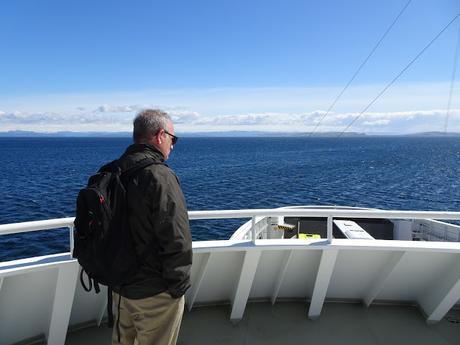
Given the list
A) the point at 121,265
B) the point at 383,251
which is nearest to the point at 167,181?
the point at 121,265

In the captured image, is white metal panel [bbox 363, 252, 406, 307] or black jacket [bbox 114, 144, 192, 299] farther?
white metal panel [bbox 363, 252, 406, 307]

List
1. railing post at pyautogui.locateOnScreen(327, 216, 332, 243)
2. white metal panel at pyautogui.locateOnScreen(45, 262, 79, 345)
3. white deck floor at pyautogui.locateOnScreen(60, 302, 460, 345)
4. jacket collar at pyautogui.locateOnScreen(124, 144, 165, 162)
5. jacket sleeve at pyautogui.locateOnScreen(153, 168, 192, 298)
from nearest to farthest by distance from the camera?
jacket sleeve at pyautogui.locateOnScreen(153, 168, 192, 298)
jacket collar at pyautogui.locateOnScreen(124, 144, 165, 162)
white metal panel at pyautogui.locateOnScreen(45, 262, 79, 345)
railing post at pyautogui.locateOnScreen(327, 216, 332, 243)
white deck floor at pyautogui.locateOnScreen(60, 302, 460, 345)

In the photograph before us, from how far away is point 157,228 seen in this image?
2.10 meters

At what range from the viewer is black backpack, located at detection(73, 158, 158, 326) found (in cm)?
210

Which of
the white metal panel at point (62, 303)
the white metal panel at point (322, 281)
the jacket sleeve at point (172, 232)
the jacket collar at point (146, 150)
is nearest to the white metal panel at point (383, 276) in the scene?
the white metal panel at point (322, 281)

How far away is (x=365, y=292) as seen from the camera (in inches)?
181

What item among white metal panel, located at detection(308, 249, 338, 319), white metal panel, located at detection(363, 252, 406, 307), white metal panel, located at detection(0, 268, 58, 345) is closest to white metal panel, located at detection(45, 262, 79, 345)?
white metal panel, located at detection(0, 268, 58, 345)

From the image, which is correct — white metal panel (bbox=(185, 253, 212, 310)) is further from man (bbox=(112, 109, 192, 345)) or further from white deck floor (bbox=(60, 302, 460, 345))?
man (bbox=(112, 109, 192, 345))

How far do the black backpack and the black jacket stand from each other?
36mm

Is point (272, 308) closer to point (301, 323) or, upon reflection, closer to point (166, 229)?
point (301, 323)

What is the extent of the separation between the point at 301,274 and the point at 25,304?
2807 millimetres

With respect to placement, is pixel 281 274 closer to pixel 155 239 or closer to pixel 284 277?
pixel 284 277

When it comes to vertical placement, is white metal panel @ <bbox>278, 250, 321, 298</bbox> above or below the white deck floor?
above

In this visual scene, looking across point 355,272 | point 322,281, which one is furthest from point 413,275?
point 322,281
